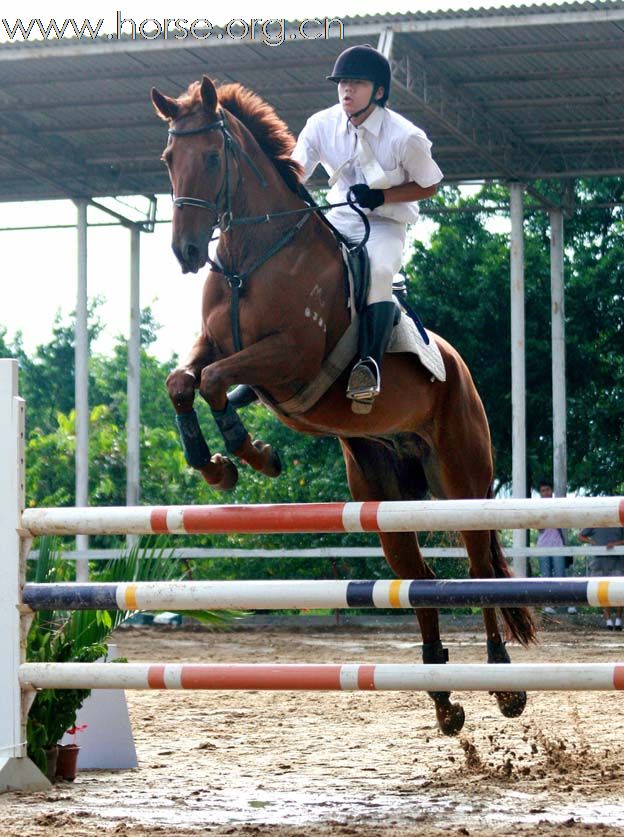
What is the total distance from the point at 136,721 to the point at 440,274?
16057 mm

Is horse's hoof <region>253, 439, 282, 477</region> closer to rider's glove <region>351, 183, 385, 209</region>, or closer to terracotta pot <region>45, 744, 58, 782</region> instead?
rider's glove <region>351, 183, 385, 209</region>

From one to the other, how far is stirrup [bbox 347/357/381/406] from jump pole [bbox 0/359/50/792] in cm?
125

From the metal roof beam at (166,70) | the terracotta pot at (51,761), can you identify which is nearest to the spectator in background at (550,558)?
the metal roof beam at (166,70)

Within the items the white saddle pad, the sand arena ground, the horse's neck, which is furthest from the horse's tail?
the horse's neck

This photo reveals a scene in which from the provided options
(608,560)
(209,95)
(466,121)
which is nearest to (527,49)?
(466,121)

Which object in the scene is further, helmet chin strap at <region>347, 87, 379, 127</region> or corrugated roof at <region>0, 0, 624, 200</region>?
corrugated roof at <region>0, 0, 624, 200</region>

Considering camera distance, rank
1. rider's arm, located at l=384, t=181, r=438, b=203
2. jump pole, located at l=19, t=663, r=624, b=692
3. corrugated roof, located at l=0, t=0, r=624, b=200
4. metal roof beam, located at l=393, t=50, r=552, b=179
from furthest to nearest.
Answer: metal roof beam, located at l=393, t=50, r=552, b=179 < corrugated roof, located at l=0, t=0, r=624, b=200 < rider's arm, located at l=384, t=181, r=438, b=203 < jump pole, located at l=19, t=663, r=624, b=692

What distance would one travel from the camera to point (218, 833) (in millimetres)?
3900

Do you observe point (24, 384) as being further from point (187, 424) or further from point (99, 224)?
point (187, 424)

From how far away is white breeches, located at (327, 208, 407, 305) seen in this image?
5.41m

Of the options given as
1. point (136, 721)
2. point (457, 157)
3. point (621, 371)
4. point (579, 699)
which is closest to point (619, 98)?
point (457, 157)

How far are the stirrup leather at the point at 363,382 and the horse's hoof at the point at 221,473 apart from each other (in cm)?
56

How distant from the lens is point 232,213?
16.9 ft

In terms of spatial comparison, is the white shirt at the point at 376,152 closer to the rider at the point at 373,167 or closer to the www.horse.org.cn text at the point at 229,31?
the rider at the point at 373,167
